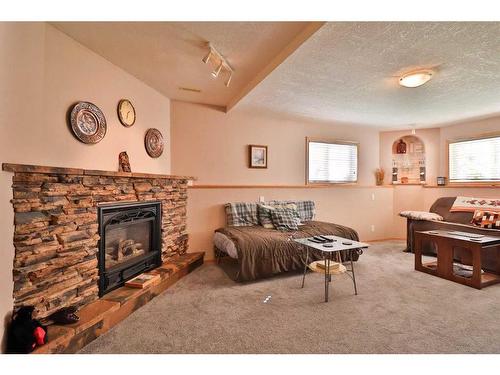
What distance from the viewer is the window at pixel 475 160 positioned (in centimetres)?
432

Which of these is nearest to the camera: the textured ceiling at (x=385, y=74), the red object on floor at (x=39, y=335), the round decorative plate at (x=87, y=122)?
the red object on floor at (x=39, y=335)

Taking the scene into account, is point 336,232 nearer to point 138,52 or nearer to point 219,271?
point 219,271

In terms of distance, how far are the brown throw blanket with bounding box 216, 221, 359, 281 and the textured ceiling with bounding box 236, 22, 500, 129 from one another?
1.81 meters

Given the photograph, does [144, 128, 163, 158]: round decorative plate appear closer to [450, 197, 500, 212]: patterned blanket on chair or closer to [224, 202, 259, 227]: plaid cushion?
[224, 202, 259, 227]: plaid cushion

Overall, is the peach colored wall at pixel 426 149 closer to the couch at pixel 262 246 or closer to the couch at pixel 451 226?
the couch at pixel 451 226

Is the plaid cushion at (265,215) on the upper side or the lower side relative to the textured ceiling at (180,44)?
lower

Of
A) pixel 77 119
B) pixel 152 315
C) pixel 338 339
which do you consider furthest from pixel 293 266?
pixel 77 119

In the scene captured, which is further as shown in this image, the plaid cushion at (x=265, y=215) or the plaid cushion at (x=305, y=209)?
the plaid cushion at (x=305, y=209)

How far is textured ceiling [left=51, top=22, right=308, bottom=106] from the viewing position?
6.57 feet

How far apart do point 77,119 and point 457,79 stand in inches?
150

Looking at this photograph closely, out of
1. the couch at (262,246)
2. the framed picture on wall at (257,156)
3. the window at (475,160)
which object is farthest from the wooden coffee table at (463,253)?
the framed picture on wall at (257,156)

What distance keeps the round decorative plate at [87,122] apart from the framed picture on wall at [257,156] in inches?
89.7

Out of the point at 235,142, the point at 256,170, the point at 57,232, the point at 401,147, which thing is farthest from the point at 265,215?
the point at 401,147
